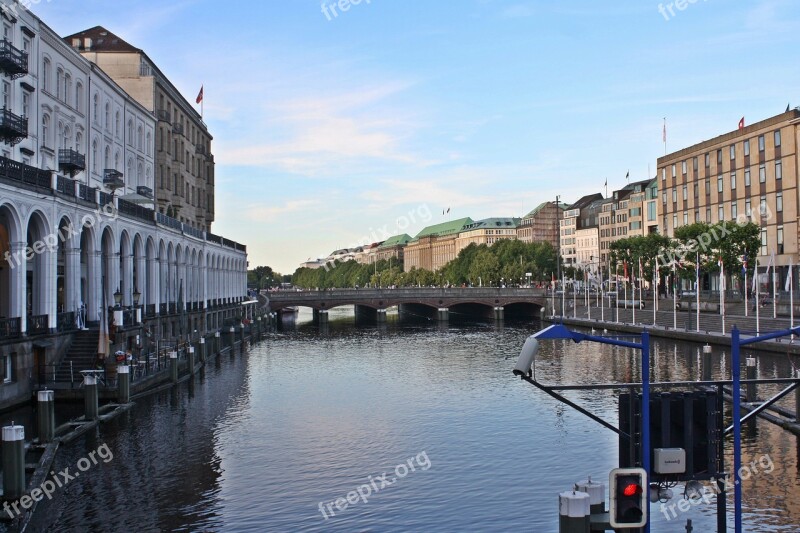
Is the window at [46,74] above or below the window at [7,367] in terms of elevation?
above

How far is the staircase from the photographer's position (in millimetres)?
42875

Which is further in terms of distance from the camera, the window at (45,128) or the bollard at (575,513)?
the window at (45,128)

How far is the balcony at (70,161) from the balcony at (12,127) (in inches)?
276

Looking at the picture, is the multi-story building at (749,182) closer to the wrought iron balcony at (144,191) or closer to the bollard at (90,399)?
the wrought iron balcony at (144,191)

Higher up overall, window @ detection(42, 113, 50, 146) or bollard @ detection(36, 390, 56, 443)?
window @ detection(42, 113, 50, 146)

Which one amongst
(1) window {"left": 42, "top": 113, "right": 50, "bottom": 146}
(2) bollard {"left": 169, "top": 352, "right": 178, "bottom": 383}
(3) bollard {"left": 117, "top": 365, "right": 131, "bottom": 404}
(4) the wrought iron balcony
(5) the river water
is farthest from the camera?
(4) the wrought iron balcony

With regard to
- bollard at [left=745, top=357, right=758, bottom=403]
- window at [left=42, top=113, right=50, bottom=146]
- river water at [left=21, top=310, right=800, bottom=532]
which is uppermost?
window at [left=42, top=113, right=50, bottom=146]

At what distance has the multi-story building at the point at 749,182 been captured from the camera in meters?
94.7

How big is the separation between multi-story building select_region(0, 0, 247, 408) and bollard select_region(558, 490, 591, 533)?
33.0 m

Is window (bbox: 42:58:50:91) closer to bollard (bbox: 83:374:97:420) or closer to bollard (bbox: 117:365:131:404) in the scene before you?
bollard (bbox: 117:365:131:404)

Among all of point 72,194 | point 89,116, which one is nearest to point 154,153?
point 89,116

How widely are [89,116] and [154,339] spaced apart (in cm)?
1868

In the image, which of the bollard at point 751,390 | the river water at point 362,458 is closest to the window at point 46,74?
the river water at point 362,458

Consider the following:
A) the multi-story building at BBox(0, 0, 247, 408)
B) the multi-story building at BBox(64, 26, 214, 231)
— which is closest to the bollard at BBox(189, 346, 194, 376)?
the multi-story building at BBox(0, 0, 247, 408)
